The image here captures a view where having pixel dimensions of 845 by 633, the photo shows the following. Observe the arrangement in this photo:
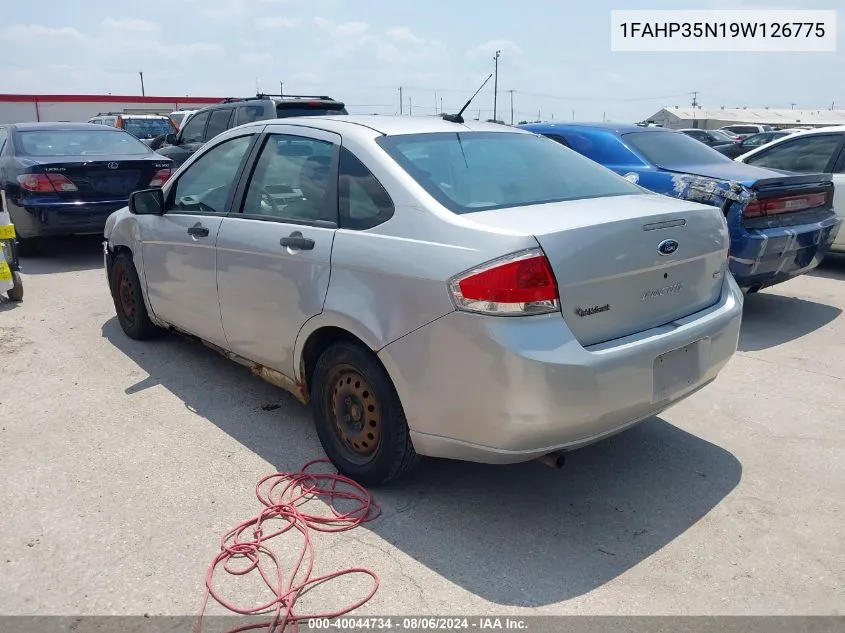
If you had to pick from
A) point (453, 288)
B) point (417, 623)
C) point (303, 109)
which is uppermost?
point (303, 109)

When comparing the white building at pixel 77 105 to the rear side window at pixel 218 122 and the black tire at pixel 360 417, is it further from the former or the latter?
the black tire at pixel 360 417

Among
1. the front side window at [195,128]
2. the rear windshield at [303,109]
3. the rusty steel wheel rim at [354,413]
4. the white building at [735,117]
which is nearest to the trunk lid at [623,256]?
the rusty steel wheel rim at [354,413]

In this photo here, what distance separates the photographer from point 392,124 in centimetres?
376

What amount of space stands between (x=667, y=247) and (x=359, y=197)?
4.64 ft

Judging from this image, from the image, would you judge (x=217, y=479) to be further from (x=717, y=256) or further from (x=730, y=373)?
(x=730, y=373)

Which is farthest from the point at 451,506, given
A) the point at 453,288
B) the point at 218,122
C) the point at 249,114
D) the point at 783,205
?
the point at 218,122

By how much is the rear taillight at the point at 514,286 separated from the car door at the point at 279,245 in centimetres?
92

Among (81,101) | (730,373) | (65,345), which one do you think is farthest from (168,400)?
(81,101)

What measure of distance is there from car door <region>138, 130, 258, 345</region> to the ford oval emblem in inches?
95.7

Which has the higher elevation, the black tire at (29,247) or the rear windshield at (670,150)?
the rear windshield at (670,150)

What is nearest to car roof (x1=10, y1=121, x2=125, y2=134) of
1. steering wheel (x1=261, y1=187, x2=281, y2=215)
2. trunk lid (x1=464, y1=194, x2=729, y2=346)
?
steering wheel (x1=261, y1=187, x2=281, y2=215)

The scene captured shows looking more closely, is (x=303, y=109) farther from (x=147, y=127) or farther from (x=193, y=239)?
(x=147, y=127)

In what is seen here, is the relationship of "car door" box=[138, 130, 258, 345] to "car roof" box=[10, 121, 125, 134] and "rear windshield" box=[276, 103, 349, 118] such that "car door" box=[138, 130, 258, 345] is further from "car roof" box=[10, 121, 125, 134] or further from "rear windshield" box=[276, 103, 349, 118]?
"rear windshield" box=[276, 103, 349, 118]

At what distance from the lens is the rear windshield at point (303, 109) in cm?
1005
